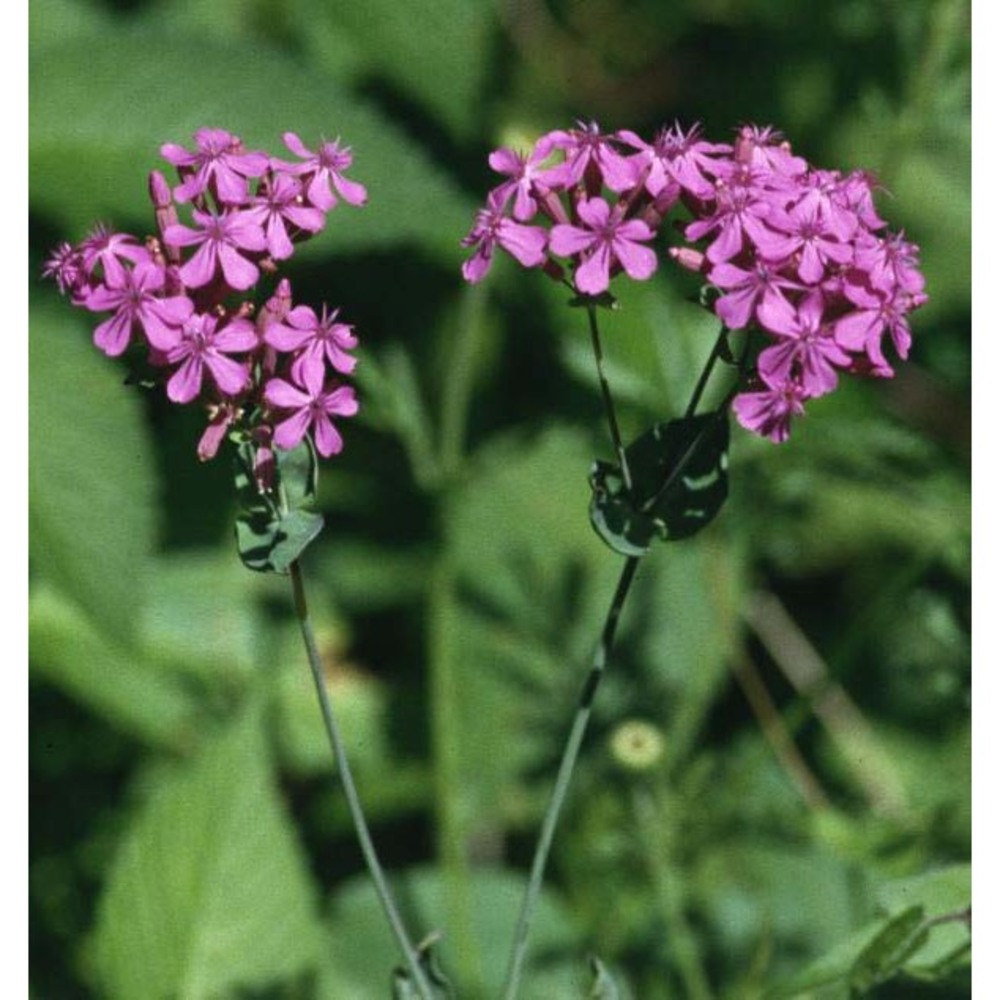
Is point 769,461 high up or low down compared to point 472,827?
up

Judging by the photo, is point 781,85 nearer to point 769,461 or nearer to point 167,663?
point 769,461

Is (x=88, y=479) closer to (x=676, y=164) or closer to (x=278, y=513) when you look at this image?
(x=278, y=513)

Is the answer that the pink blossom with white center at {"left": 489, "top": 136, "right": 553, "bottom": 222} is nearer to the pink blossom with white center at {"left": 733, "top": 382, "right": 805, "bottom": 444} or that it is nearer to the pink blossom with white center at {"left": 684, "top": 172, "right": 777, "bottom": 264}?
the pink blossom with white center at {"left": 684, "top": 172, "right": 777, "bottom": 264}

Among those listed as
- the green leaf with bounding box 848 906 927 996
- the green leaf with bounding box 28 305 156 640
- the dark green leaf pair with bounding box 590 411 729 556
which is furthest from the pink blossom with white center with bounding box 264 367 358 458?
the green leaf with bounding box 28 305 156 640

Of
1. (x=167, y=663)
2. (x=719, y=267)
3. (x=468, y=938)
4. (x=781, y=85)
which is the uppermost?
(x=781, y=85)

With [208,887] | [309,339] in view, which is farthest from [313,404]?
[208,887]

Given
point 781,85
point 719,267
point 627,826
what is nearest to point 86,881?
point 627,826
